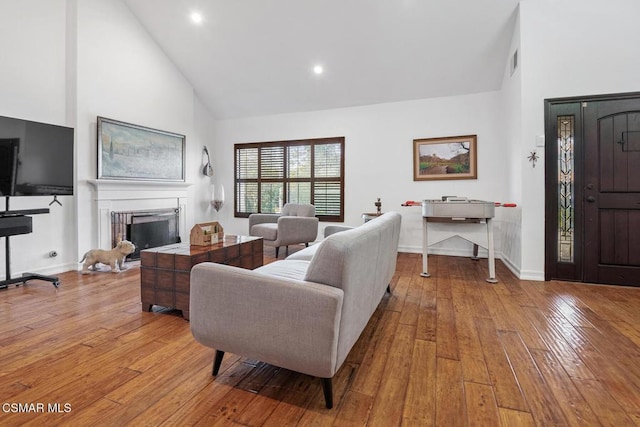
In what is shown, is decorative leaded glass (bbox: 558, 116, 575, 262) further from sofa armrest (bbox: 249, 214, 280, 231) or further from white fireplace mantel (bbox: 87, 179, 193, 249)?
white fireplace mantel (bbox: 87, 179, 193, 249)

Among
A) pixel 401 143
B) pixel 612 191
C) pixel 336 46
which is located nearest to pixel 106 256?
pixel 336 46

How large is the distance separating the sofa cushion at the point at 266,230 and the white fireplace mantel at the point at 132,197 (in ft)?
4.55

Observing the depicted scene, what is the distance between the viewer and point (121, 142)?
13.8 ft

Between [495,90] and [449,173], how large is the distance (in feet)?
4.44

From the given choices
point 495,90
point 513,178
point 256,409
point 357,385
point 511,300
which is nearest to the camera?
point 256,409

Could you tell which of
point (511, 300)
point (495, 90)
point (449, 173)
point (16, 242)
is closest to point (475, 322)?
point (511, 300)

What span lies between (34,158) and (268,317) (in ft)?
11.1

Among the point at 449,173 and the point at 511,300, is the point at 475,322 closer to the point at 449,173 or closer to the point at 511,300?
the point at 511,300

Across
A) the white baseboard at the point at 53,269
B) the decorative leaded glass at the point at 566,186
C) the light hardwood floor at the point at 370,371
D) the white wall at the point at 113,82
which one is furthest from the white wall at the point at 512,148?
the white baseboard at the point at 53,269

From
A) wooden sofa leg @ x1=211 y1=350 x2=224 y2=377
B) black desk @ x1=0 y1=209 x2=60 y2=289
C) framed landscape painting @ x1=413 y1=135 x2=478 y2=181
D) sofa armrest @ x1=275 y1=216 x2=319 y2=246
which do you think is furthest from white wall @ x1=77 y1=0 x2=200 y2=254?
framed landscape painting @ x1=413 y1=135 x2=478 y2=181

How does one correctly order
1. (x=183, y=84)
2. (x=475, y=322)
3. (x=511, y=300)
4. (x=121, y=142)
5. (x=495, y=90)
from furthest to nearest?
1. (x=183, y=84)
2. (x=495, y=90)
3. (x=121, y=142)
4. (x=511, y=300)
5. (x=475, y=322)

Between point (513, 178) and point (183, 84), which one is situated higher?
point (183, 84)

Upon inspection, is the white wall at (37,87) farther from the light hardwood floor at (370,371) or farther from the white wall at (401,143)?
the white wall at (401,143)

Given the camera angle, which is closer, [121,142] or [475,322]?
[475,322]
